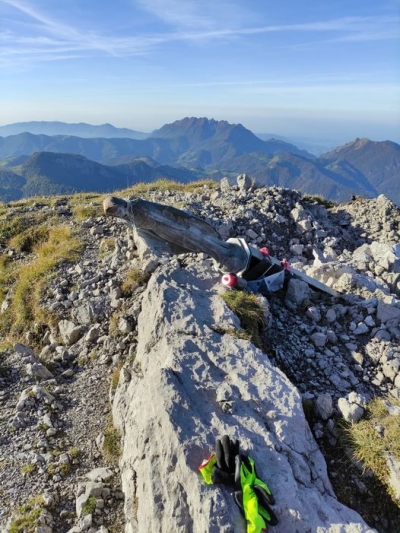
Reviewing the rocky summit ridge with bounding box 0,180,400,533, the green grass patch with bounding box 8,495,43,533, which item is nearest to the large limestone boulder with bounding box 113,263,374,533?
the rocky summit ridge with bounding box 0,180,400,533

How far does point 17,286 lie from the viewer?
12312mm

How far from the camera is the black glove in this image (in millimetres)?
4668

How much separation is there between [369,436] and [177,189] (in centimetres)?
1591

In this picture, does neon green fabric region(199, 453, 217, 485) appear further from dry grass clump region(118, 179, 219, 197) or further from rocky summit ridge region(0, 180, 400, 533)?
dry grass clump region(118, 179, 219, 197)

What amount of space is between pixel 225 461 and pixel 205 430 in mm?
647

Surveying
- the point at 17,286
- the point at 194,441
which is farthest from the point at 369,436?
the point at 17,286

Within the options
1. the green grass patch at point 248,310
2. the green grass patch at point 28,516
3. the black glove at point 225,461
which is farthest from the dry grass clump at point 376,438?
the green grass patch at point 28,516

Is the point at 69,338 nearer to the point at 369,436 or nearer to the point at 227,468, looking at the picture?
the point at 227,468

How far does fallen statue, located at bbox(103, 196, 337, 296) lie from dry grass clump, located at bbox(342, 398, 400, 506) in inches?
154

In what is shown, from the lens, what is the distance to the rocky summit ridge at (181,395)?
505 cm

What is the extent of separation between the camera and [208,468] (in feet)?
15.7

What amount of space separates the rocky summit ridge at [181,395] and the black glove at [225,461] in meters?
0.17

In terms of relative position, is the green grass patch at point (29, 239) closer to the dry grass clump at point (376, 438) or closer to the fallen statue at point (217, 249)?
the fallen statue at point (217, 249)

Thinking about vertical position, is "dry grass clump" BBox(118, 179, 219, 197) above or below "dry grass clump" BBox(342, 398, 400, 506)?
above
